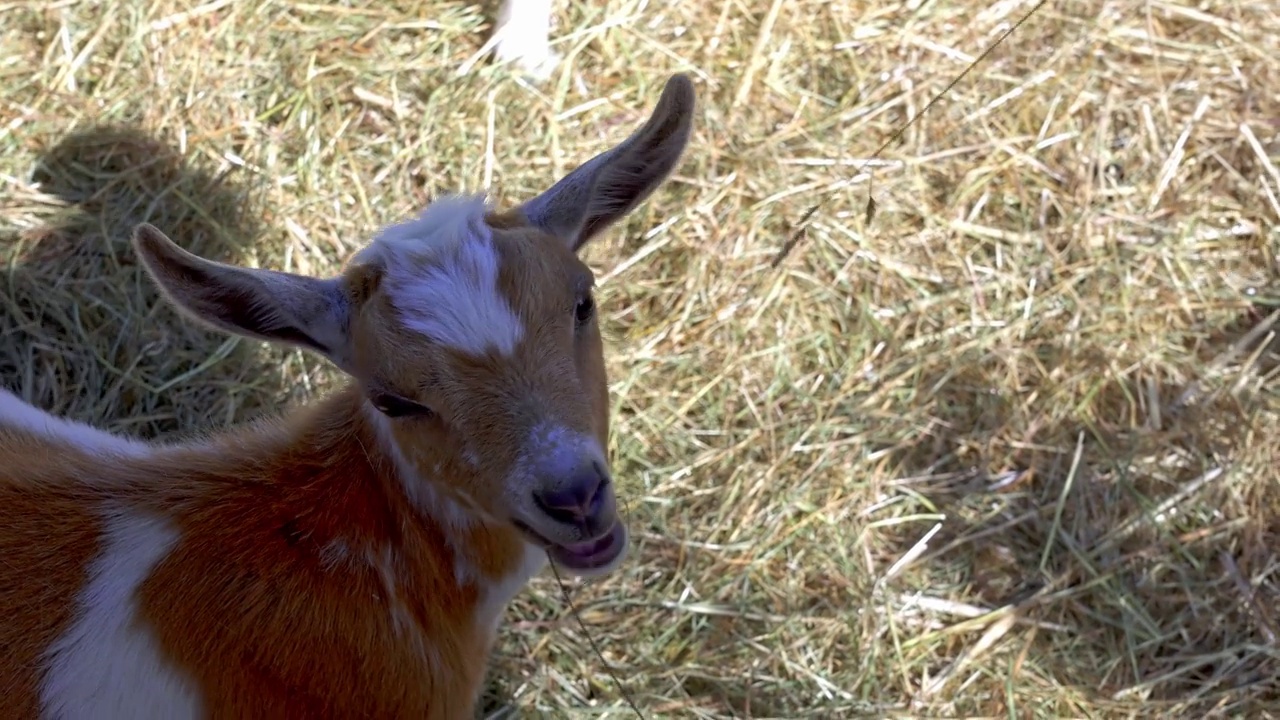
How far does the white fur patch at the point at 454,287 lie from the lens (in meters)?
2.64

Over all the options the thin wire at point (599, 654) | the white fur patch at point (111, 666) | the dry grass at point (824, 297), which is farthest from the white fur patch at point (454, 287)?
the dry grass at point (824, 297)

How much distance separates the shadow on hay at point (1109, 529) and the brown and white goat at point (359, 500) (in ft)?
6.79

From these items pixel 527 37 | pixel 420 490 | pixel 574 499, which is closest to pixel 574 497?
pixel 574 499

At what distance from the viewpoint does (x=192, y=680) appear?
285 cm

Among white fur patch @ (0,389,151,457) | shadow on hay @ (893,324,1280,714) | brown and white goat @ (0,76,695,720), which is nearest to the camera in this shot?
brown and white goat @ (0,76,695,720)

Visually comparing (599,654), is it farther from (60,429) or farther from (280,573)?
(60,429)

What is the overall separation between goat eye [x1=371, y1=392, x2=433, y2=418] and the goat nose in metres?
0.42

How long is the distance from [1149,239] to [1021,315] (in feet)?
2.44

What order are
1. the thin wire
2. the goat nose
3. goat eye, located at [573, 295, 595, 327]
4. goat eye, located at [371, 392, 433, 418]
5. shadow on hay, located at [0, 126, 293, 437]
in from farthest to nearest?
shadow on hay, located at [0, 126, 293, 437], the thin wire, goat eye, located at [573, 295, 595, 327], goat eye, located at [371, 392, 433, 418], the goat nose

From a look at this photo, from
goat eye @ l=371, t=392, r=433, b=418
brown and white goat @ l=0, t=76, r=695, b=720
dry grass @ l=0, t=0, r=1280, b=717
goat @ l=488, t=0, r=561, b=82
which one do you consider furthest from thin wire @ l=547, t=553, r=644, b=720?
goat @ l=488, t=0, r=561, b=82

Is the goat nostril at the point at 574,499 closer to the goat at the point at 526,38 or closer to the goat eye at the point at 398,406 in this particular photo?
the goat eye at the point at 398,406

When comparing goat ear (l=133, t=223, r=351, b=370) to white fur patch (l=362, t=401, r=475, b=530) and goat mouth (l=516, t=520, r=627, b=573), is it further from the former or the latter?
goat mouth (l=516, t=520, r=627, b=573)

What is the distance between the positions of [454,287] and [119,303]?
2.58m

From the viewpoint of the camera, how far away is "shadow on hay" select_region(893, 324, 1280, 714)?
4117mm
